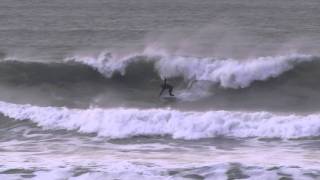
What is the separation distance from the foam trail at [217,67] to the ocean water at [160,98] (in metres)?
0.05

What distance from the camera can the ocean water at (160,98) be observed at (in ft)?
48.9

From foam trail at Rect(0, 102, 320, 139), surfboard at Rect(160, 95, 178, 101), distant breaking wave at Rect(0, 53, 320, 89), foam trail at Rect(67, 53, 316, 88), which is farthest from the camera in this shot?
distant breaking wave at Rect(0, 53, 320, 89)

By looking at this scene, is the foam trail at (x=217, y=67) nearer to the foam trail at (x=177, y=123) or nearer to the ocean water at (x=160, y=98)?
the ocean water at (x=160, y=98)

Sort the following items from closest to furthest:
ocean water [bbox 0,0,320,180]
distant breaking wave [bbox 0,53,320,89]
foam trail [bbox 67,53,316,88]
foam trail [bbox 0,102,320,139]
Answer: ocean water [bbox 0,0,320,180]
foam trail [bbox 0,102,320,139]
foam trail [bbox 67,53,316,88]
distant breaking wave [bbox 0,53,320,89]

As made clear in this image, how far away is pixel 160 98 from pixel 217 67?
12.0 ft

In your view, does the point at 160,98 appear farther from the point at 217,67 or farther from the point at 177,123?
the point at 177,123

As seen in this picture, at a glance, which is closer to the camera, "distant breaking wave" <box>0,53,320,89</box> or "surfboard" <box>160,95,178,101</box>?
"surfboard" <box>160,95,178,101</box>

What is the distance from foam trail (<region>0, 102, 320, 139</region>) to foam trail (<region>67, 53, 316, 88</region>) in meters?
5.63

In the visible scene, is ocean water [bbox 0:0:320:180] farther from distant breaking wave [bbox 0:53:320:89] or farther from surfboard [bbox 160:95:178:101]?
surfboard [bbox 160:95:178:101]

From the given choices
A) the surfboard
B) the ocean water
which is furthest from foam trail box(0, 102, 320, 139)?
the surfboard

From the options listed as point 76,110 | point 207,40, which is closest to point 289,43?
point 207,40

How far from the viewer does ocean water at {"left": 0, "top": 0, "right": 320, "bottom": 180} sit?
586 inches

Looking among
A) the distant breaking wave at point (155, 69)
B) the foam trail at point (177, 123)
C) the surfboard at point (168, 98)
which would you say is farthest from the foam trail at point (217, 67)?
the foam trail at point (177, 123)

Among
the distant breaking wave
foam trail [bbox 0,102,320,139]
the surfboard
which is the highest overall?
the distant breaking wave
